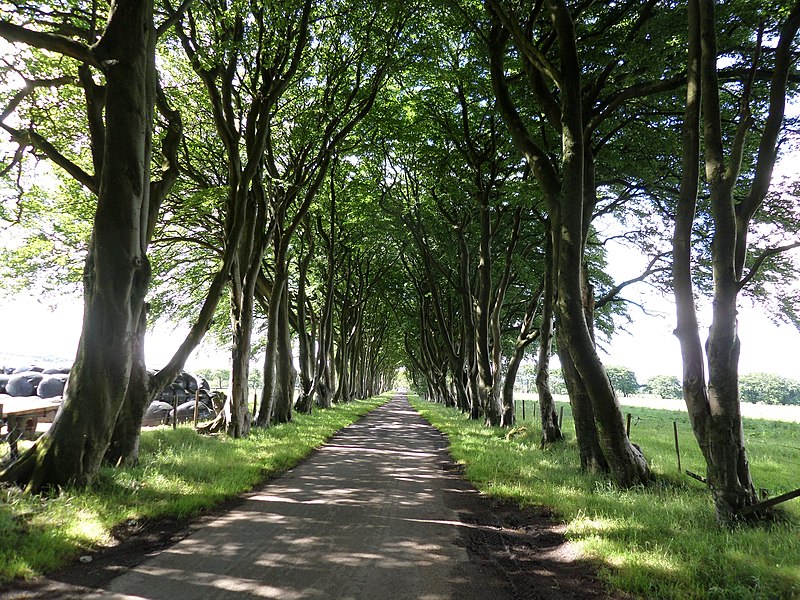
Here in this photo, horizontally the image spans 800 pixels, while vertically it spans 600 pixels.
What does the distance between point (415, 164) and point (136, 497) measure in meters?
14.2

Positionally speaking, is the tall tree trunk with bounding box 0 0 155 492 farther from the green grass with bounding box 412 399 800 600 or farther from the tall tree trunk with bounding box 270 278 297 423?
the tall tree trunk with bounding box 270 278 297 423

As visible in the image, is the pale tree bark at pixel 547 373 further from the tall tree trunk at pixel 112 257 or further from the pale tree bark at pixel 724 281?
the tall tree trunk at pixel 112 257

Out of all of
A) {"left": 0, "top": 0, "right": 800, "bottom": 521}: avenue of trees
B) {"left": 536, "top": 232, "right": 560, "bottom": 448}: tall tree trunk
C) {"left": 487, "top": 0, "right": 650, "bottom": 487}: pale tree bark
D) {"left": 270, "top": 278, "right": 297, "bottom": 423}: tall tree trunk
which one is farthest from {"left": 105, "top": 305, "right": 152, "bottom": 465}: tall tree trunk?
{"left": 536, "top": 232, "right": 560, "bottom": 448}: tall tree trunk

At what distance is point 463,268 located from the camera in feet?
60.2

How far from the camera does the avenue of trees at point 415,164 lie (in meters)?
5.44

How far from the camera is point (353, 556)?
4.28 meters

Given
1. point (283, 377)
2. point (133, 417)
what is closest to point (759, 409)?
point (283, 377)

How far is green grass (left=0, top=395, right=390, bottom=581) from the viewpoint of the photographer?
3.90m

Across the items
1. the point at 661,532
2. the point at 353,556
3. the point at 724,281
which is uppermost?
the point at 724,281

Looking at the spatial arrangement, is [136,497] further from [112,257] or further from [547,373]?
[547,373]

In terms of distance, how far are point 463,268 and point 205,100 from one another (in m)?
10.6

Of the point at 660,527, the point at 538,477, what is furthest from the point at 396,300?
the point at 660,527

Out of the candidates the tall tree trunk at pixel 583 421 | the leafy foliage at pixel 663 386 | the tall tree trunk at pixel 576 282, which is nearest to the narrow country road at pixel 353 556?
the tall tree trunk at pixel 576 282

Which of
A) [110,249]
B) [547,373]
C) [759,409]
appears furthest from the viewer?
[759,409]
